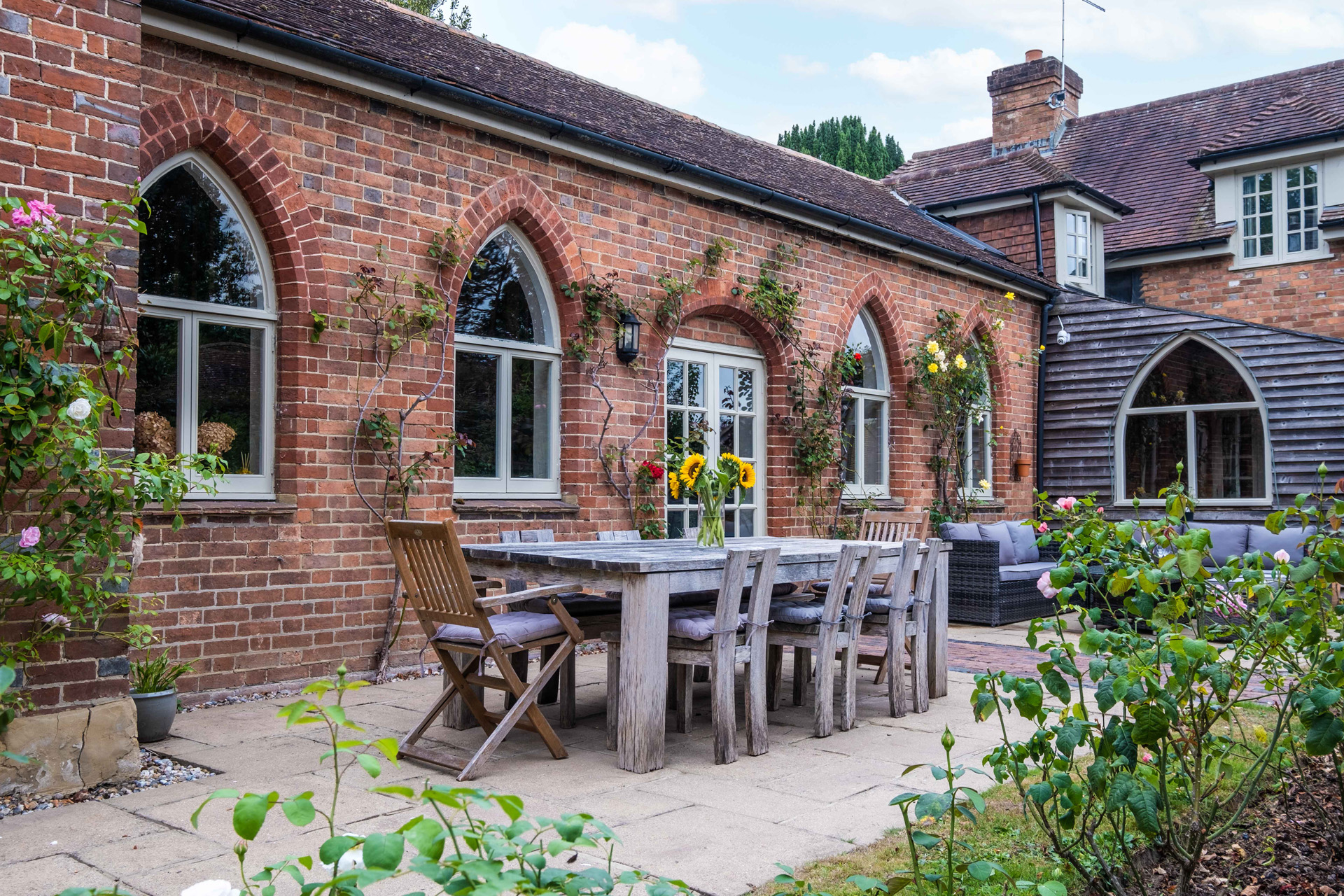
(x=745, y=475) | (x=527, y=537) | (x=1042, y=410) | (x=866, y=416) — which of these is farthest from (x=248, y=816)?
(x=1042, y=410)

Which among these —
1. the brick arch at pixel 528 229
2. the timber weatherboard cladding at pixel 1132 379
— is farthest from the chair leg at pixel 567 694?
the timber weatherboard cladding at pixel 1132 379

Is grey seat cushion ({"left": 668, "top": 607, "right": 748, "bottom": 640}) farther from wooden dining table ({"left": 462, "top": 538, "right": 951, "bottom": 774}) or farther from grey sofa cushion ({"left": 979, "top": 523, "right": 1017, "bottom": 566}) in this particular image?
grey sofa cushion ({"left": 979, "top": 523, "right": 1017, "bottom": 566})

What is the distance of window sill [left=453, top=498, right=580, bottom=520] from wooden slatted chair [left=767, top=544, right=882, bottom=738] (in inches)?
99.1

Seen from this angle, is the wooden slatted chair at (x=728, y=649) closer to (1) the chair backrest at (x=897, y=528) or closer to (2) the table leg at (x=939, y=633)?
(2) the table leg at (x=939, y=633)

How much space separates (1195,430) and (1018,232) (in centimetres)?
363

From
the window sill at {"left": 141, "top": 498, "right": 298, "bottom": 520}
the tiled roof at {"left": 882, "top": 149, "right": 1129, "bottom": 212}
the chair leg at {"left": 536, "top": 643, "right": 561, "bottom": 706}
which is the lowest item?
the chair leg at {"left": 536, "top": 643, "right": 561, "bottom": 706}

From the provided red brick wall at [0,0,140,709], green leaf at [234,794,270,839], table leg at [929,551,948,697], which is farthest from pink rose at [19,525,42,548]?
table leg at [929,551,948,697]

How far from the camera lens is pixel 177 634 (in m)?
5.52

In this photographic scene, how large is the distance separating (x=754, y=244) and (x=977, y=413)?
4396 millimetres

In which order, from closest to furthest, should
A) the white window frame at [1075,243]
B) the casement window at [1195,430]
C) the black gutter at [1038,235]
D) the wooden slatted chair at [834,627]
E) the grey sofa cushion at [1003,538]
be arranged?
the wooden slatted chair at [834,627] → the grey sofa cushion at [1003,538] → the casement window at [1195,430] → the black gutter at [1038,235] → the white window frame at [1075,243]

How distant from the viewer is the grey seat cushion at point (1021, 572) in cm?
989

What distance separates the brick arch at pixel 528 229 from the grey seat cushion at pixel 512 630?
9.69ft

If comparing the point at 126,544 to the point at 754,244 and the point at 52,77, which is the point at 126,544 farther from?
the point at 754,244

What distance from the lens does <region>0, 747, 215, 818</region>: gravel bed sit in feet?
12.5
